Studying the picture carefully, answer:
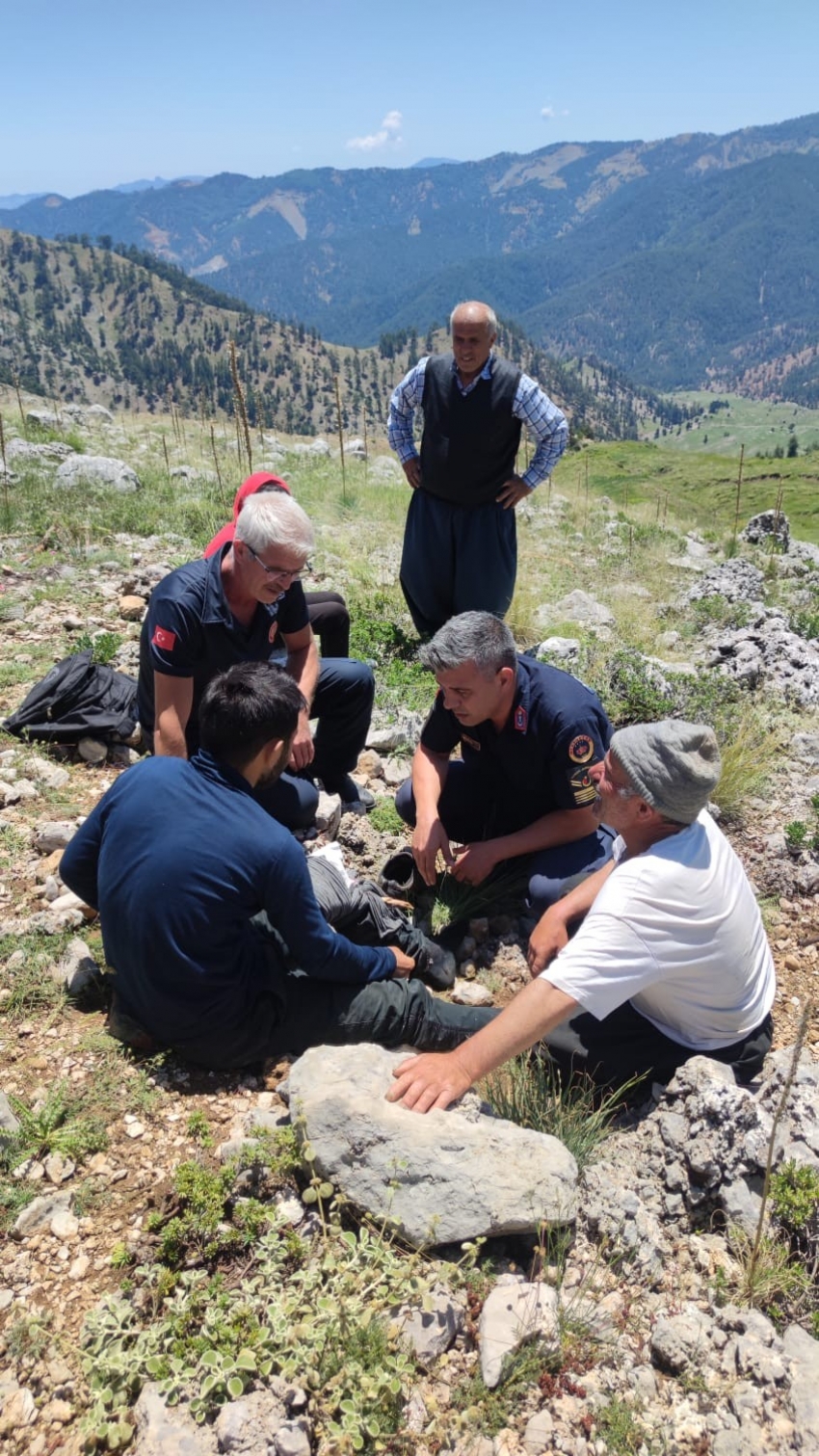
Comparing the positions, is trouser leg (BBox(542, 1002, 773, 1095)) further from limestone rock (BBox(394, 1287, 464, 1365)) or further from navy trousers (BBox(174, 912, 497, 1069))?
limestone rock (BBox(394, 1287, 464, 1365))

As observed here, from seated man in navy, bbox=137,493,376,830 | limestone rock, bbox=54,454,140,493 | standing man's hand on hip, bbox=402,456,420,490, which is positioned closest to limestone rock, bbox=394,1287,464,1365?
seated man in navy, bbox=137,493,376,830

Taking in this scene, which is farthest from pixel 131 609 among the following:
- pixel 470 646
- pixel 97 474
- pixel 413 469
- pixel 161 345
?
pixel 161 345

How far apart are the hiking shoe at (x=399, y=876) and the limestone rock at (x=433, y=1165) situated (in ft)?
5.76

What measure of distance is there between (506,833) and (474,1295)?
7.42 ft

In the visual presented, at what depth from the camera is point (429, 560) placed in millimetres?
5969

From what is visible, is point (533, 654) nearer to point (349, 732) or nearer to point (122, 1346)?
point (349, 732)

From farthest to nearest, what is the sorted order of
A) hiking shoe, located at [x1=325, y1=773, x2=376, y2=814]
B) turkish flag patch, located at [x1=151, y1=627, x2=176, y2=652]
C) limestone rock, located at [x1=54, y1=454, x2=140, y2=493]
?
limestone rock, located at [x1=54, y1=454, x2=140, y2=493]
hiking shoe, located at [x1=325, y1=773, x2=376, y2=814]
turkish flag patch, located at [x1=151, y1=627, x2=176, y2=652]

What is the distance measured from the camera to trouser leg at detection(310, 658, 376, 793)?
Result: 4820mm

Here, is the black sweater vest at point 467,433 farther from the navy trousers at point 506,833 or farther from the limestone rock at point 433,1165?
the limestone rock at point 433,1165

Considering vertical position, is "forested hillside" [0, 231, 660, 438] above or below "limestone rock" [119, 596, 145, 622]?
above

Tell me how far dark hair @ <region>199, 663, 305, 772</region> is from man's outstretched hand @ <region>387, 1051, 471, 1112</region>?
113 cm

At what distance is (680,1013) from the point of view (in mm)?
2895

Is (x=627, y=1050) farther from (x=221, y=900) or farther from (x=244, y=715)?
(x=244, y=715)

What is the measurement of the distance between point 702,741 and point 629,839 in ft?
1.41
